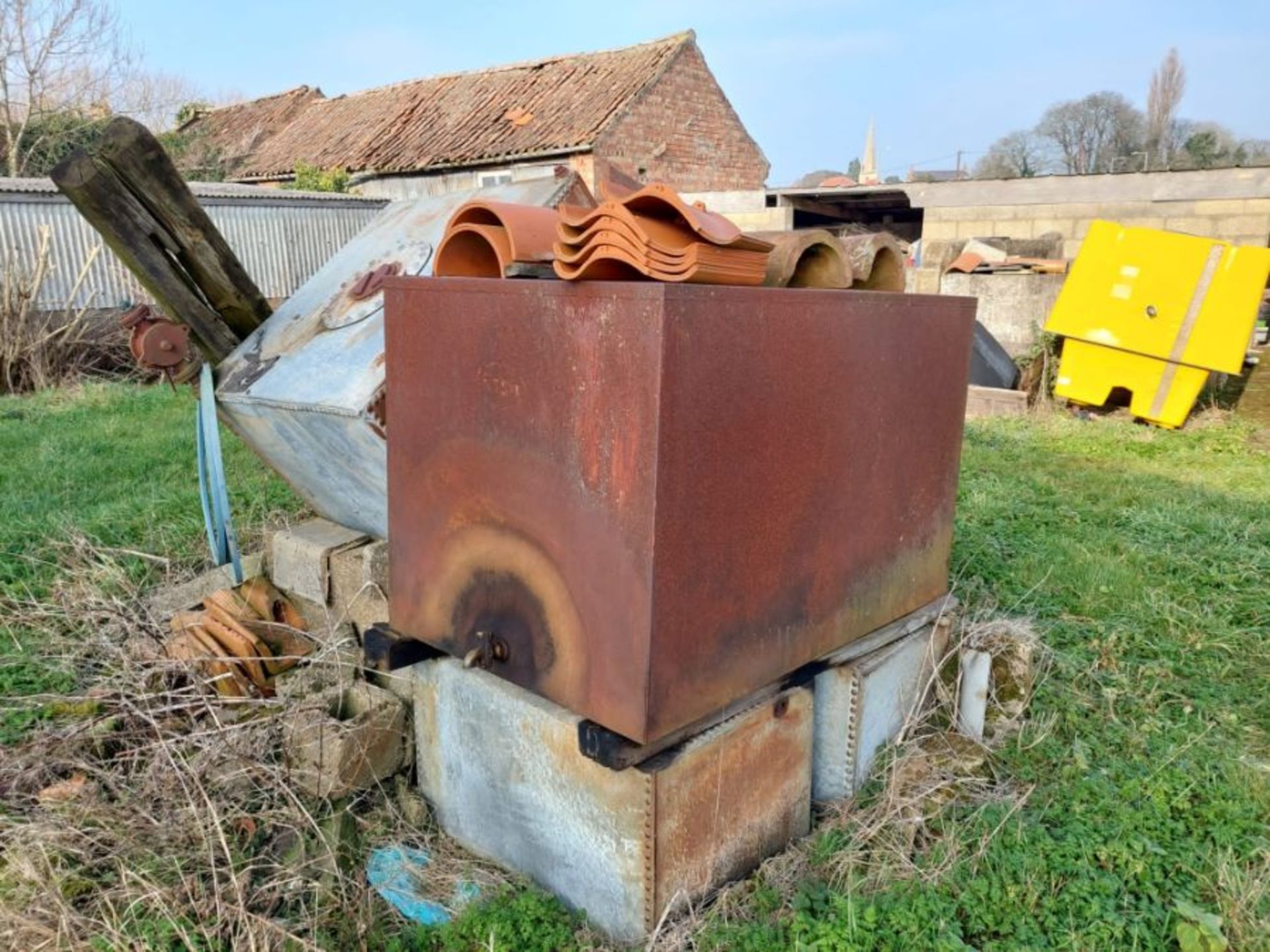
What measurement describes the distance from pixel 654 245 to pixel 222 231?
41.0 ft

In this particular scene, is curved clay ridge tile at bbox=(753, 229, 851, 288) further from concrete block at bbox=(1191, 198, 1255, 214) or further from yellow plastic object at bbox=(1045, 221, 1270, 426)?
concrete block at bbox=(1191, 198, 1255, 214)

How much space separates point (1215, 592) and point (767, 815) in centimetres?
253

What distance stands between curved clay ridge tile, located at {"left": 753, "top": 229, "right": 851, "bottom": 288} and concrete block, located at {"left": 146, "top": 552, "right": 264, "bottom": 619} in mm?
2538

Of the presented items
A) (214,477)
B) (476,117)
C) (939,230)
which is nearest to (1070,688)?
(214,477)

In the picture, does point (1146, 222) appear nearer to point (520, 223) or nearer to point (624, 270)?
point (520, 223)

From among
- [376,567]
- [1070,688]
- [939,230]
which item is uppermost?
[939,230]

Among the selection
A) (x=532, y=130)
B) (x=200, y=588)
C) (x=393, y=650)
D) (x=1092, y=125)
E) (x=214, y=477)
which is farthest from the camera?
(x=1092, y=125)

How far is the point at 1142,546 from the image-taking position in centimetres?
439

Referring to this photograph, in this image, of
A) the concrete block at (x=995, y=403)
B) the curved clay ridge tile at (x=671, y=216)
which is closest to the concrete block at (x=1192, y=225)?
the concrete block at (x=995, y=403)

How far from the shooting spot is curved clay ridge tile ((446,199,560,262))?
223 cm

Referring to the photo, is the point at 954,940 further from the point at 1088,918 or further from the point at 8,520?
the point at 8,520

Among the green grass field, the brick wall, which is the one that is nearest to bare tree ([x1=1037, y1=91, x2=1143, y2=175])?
the brick wall

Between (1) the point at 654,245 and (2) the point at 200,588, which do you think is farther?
(2) the point at 200,588

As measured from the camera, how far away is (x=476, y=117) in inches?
665
